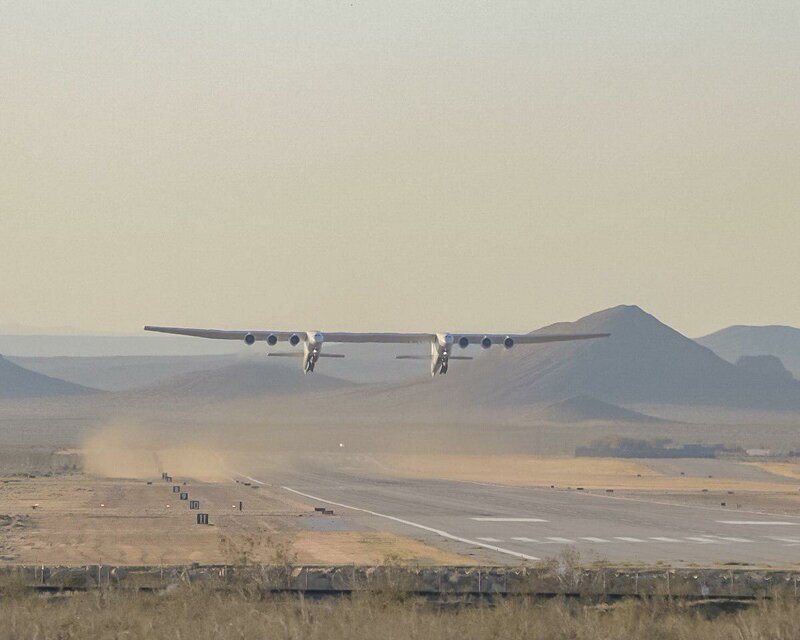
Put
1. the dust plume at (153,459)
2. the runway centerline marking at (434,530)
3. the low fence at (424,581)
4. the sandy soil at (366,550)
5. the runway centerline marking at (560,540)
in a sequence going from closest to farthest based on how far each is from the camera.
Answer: the low fence at (424,581), the sandy soil at (366,550), the runway centerline marking at (434,530), the runway centerline marking at (560,540), the dust plume at (153,459)

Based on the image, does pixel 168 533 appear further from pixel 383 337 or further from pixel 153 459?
pixel 153 459

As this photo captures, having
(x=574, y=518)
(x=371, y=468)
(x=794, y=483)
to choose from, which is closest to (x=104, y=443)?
(x=371, y=468)

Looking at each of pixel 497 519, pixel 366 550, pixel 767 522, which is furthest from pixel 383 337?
pixel 366 550

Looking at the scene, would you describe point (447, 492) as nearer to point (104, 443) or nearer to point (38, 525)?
point (38, 525)

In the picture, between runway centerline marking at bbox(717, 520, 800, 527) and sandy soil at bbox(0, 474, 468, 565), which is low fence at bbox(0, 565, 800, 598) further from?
runway centerline marking at bbox(717, 520, 800, 527)

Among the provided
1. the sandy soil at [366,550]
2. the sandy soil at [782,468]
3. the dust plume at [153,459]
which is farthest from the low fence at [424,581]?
the sandy soil at [782,468]

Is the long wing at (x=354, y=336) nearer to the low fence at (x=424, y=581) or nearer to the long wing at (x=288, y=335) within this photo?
the long wing at (x=288, y=335)

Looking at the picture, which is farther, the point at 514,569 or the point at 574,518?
the point at 574,518

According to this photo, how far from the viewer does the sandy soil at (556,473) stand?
423 ft

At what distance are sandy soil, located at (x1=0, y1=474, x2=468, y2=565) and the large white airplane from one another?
29.1 ft

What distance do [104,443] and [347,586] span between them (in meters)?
165

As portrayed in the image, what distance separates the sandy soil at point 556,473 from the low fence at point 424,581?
8335cm

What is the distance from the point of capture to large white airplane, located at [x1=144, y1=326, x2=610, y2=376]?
8056cm

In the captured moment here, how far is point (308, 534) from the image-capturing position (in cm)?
6806
